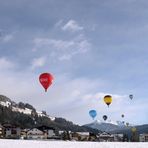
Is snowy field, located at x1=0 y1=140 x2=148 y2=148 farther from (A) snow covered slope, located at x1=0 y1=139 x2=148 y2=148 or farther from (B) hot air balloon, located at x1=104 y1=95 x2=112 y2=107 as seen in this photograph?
(B) hot air balloon, located at x1=104 y1=95 x2=112 y2=107

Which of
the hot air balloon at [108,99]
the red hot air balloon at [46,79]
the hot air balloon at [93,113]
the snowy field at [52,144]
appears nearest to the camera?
the snowy field at [52,144]

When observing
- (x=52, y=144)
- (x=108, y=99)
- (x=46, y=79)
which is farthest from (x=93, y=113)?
(x=52, y=144)

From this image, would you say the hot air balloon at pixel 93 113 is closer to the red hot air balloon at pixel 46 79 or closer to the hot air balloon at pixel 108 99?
the hot air balloon at pixel 108 99

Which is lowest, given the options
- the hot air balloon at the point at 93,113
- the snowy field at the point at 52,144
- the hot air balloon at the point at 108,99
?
the snowy field at the point at 52,144

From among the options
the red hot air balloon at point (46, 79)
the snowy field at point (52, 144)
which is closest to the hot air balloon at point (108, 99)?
the red hot air balloon at point (46, 79)

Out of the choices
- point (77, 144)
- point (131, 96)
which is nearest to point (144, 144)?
point (77, 144)

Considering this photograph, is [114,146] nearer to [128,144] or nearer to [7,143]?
[128,144]

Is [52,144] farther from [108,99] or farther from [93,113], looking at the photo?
[93,113]

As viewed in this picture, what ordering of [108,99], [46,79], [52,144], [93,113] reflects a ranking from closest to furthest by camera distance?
[52,144] < [46,79] < [108,99] < [93,113]

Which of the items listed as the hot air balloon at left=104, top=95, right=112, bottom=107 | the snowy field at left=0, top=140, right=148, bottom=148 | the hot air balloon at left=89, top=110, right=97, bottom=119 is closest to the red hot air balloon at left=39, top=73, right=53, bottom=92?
the snowy field at left=0, top=140, right=148, bottom=148

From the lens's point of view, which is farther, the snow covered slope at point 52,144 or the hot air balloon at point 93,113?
the hot air balloon at point 93,113

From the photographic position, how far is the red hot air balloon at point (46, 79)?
47.7m

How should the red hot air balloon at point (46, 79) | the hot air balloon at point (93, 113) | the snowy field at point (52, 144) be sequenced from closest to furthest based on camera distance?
the snowy field at point (52, 144) < the red hot air balloon at point (46, 79) < the hot air balloon at point (93, 113)

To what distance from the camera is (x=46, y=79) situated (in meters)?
47.9
